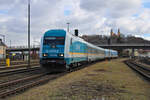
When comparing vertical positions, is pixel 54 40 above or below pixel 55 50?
above

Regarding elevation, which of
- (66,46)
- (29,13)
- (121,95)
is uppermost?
(29,13)

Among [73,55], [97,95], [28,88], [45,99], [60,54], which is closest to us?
[45,99]

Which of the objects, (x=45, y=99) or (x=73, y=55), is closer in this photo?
(x=45, y=99)

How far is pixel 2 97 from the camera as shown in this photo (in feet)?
26.1

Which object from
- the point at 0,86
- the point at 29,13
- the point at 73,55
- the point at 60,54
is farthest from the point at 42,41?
the point at 29,13

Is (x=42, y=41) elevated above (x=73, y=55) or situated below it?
above

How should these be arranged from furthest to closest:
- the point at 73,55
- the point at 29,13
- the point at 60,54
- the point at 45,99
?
the point at 29,13 → the point at 73,55 → the point at 60,54 → the point at 45,99

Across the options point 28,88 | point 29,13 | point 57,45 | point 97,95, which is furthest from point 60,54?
point 29,13

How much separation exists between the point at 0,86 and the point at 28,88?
1508mm

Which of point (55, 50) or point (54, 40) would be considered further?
point (54, 40)

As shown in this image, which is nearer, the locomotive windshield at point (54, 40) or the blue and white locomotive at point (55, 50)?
the blue and white locomotive at point (55, 50)

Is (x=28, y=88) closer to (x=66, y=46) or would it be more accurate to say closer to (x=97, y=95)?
(x=97, y=95)

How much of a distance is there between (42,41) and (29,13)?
29.2 feet

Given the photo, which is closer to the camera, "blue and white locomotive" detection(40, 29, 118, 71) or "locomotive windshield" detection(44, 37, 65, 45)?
"blue and white locomotive" detection(40, 29, 118, 71)
